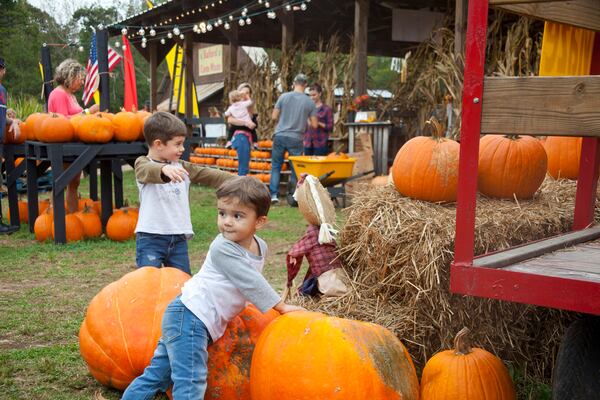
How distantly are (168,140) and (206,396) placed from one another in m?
1.66

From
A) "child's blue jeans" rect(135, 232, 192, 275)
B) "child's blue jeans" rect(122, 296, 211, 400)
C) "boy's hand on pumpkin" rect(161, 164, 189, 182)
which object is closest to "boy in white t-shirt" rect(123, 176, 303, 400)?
"child's blue jeans" rect(122, 296, 211, 400)

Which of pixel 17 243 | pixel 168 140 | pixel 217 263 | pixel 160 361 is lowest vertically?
pixel 17 243

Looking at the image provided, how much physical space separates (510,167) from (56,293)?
3.47m

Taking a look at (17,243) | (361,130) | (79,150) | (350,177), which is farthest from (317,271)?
(361,130)

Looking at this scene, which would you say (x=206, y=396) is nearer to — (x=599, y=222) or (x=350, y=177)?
(x=599, y=222)

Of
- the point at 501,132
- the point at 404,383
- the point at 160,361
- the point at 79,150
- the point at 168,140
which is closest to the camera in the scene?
the point at 501,132

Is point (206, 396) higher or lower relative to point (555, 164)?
lower

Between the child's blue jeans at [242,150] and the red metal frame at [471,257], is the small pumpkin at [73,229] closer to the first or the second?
the child's blue jeans at [242,150]

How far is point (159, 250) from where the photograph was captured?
405 cm

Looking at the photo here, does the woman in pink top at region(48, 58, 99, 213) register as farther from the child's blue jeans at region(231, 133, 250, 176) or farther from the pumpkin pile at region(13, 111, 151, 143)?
the child's blue jeans at region(231, 133, 250, 176)

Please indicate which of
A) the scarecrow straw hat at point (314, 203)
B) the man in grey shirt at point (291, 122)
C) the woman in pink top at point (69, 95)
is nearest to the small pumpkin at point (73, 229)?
the woman in pink top at point (69, 95)

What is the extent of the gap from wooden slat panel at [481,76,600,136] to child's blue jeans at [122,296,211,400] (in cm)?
146

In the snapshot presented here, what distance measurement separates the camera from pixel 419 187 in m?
3.57

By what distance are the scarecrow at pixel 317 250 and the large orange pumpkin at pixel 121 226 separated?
3.87 m
